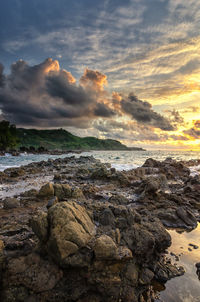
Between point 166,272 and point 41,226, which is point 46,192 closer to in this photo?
point 41,226

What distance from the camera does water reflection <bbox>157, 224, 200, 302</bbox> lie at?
15.9 feet

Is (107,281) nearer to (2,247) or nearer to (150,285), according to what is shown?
(150,285)

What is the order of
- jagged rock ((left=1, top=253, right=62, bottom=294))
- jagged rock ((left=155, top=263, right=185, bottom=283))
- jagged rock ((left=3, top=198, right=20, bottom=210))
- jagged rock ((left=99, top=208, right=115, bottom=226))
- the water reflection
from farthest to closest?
jagged rock ((left=3, top=198, right=20, bottom=210)), jagged rock ((left=99, top=208, right=115, bottom=226)), jagged rock ((left=155, top=263, right=185, bottom=283)), the water reflection, jagged rock ((left=1, top=253, right=62, bottom=294))

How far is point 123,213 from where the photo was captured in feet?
21.6

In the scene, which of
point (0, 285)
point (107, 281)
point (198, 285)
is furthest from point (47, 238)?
point (198, 285)

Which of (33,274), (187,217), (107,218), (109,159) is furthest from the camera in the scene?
(109,159)

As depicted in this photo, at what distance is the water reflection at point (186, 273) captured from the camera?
4841 mm

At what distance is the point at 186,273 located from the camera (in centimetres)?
566

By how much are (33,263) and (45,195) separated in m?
7.71

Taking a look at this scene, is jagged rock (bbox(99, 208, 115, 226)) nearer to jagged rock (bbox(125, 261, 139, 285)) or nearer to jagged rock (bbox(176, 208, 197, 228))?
jagged rock (bbox(125, 261, 139, 285))

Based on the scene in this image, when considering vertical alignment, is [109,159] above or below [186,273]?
below

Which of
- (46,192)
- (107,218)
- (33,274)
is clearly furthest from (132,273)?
(46,192)

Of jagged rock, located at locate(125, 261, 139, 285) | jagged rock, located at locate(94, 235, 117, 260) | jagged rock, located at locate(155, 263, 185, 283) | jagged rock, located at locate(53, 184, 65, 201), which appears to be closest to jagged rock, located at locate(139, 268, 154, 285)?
jagged rock, located at locate(125, 261, 139, 285)

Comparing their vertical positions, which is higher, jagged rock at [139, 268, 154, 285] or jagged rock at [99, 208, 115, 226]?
jagged rock at [99, 208, 115, 226]
